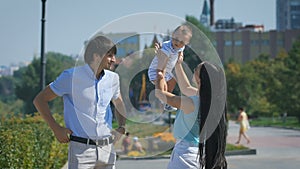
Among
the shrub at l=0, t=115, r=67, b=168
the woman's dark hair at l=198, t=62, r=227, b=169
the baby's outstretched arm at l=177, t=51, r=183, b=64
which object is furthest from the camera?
the shrub at l=0, t=115, r=67, b=168

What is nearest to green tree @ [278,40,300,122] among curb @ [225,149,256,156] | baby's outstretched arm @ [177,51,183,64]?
curb @ [225,149,256,156]

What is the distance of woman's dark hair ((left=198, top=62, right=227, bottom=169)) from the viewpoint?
5.48 m

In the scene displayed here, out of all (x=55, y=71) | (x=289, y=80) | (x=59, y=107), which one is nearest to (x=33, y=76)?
A: (x=55, y=71)

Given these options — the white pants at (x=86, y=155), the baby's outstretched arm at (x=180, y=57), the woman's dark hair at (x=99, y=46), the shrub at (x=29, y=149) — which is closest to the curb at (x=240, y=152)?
the shrub at (x=29, y=149)

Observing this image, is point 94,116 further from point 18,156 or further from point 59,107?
point 59,107

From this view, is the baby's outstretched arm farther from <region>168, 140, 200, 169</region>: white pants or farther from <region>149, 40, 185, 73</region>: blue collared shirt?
<region>168, 140, 200, 169</region>: white pants

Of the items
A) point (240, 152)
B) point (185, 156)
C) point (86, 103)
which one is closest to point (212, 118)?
point (185, 156)

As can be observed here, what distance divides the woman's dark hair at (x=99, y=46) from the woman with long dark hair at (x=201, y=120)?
0.48 meters

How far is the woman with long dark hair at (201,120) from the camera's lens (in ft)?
18.0

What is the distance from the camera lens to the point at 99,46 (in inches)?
211

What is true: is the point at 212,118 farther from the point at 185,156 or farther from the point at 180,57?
the point at 180,57

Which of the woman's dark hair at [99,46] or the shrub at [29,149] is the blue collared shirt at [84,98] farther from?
the shrub at [29,149]

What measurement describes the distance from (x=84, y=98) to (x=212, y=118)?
1100 mm

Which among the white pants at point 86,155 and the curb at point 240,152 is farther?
the curb at point 240,152
